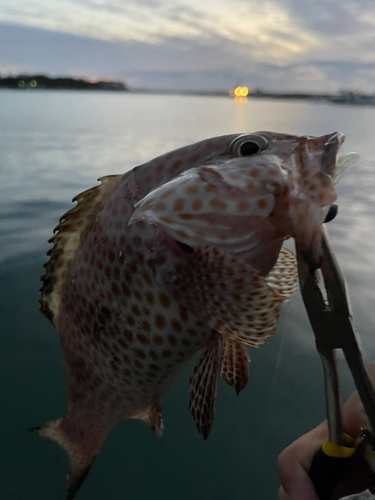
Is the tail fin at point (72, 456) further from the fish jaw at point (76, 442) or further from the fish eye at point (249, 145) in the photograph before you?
the fish eye at point (249, 145)

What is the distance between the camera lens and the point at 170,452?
7.89 feet

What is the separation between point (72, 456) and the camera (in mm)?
2018

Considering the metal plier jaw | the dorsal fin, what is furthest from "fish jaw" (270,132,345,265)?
the dorsal fin

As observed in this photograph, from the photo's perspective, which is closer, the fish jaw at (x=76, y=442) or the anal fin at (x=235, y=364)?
the anal fin at (x=235, y=364)

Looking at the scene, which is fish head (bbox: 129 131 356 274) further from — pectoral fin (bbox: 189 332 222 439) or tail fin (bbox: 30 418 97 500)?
tail fin (bbox: 30 418 97 500)

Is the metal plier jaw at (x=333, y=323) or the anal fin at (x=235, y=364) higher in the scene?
the metal plier jaw at (x=333, y=323)

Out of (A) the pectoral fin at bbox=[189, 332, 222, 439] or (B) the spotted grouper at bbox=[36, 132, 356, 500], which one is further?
(A) the pectoral fin at bbox=[189, 332, 222, 439]

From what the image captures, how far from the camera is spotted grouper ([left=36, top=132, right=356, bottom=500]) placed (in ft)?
3.47

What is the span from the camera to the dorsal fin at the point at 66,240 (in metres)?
1.69

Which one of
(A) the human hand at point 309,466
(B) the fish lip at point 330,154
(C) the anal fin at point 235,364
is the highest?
(B) the fish lip at point 330,154

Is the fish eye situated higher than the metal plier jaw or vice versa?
the fish eye

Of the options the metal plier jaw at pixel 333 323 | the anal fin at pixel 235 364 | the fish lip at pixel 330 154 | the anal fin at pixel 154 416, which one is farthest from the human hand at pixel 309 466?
the fish lip at pixel 330 154

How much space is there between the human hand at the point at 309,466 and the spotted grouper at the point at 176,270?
39 centimetres

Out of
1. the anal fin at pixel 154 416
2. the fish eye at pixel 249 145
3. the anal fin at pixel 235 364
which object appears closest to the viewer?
the fish eye at pixel 249 145
